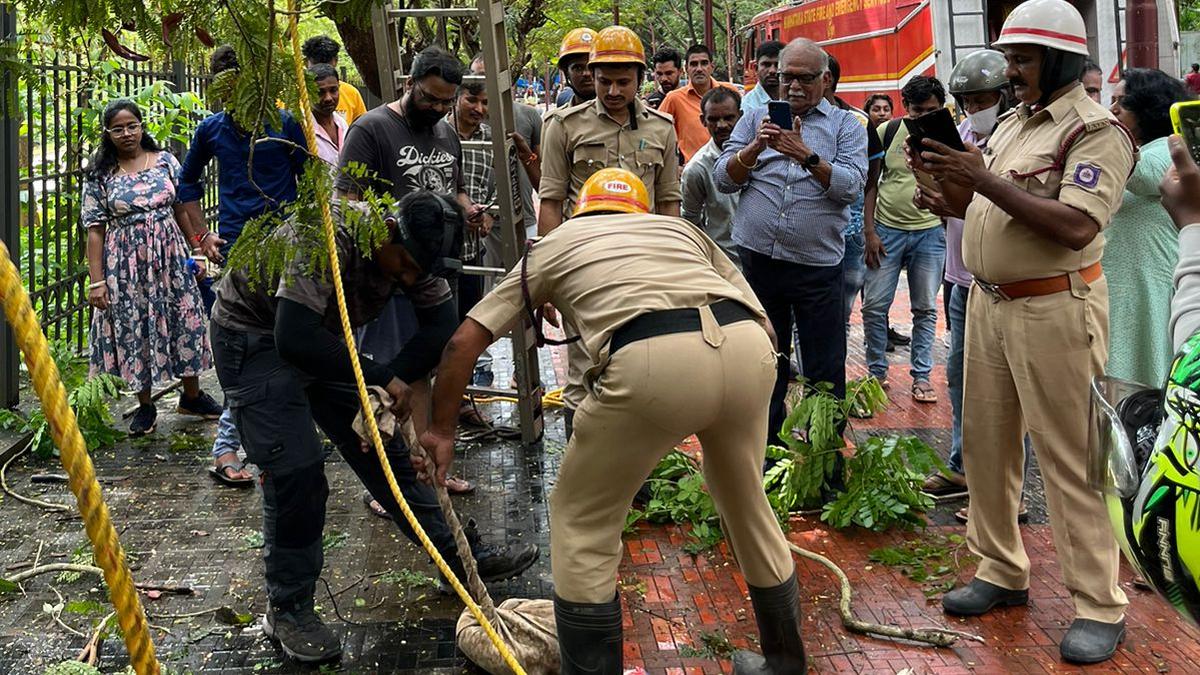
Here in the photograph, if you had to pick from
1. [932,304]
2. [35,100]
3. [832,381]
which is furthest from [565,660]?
[35,100]

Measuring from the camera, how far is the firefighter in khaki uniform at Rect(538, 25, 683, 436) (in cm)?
576

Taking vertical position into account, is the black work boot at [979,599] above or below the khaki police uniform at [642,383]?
below

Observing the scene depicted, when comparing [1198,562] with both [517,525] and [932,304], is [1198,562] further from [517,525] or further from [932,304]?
[932,304]

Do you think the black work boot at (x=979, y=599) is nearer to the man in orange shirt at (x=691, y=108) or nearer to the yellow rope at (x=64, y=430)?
the yellow rope at (x=64, y=430)

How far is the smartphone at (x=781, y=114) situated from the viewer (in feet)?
18.1

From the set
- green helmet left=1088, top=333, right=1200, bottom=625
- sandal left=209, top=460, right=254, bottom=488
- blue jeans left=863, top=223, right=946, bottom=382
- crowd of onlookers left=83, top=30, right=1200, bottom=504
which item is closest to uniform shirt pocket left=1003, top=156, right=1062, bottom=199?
crowd of onlookers left=83, top=30, right=1200, bottom=504

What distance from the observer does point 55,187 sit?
791 centimetres

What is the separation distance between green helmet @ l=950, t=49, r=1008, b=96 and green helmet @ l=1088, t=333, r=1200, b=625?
11.7 ft

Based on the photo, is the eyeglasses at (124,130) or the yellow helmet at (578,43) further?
the eyeglasses at (124,130)

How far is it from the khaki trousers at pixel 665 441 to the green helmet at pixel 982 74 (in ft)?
8.11

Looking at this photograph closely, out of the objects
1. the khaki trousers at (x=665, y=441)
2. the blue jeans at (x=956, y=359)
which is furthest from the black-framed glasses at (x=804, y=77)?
the khaki trousers at (x=665, y=441)

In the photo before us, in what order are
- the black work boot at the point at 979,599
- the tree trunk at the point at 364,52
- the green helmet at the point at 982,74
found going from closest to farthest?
the black work boot at the point at 979,599, the green helmet at the point at 982,74, the tree trunk at the point at 364,52

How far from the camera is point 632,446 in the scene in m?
3.60

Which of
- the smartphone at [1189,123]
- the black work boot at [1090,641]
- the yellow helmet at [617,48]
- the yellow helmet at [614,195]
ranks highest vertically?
the yellow helmet at [617,48]
